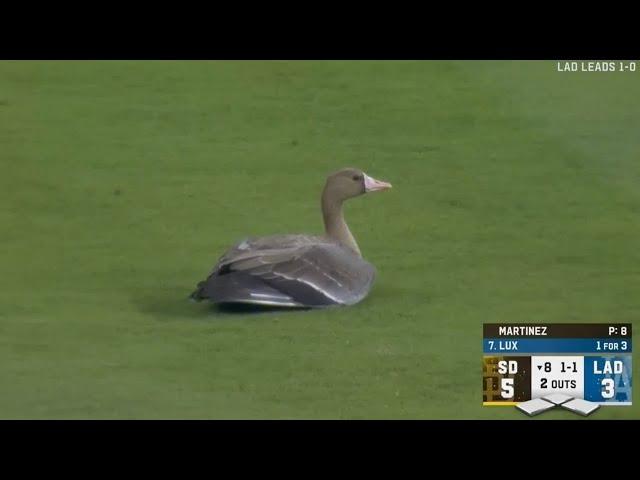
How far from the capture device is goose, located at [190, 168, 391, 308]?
1311cm

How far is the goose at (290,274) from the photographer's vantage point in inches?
516

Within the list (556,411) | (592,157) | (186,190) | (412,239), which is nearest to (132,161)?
(186,190)

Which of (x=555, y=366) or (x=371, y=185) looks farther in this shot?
(x=371, y=185)

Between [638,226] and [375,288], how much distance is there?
2357 mm

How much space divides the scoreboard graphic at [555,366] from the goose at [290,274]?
1236 mm

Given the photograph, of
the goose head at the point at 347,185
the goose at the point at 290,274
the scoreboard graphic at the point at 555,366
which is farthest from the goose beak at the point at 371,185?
the scoreboard graphic at the point at 555,366

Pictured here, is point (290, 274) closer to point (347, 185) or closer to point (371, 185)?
point (347, 185)

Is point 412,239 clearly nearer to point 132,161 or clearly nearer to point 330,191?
point 330,191

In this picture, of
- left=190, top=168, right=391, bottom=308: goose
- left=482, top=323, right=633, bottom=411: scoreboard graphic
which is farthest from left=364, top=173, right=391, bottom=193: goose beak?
left=482, top=323, right=633, bottom=411: scoreboard graphic

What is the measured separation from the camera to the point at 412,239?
14680 mm

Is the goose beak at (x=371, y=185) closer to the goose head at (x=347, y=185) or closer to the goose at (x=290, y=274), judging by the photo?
the goose head at (x=347, y=185)

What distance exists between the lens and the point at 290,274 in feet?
43.3

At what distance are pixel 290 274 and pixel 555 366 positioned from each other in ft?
6.85

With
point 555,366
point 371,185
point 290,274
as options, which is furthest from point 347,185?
point 555,366
